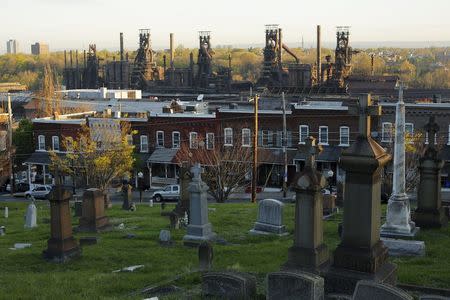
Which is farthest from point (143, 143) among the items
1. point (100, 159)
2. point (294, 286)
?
point (294, 286)

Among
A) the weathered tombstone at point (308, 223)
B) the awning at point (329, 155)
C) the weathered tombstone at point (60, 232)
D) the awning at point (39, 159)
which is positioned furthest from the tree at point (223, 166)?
the weathered tombstone at point (308, 223)

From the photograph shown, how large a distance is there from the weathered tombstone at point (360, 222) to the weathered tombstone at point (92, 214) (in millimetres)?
12194

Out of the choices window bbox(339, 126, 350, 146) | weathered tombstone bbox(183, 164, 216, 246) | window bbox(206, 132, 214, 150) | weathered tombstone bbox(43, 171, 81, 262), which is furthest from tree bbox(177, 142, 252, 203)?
weathered tombstone bbox(43, 171, 81, 262)

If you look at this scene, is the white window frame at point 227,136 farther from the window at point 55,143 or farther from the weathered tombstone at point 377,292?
the weathered tombstone at point 377,292

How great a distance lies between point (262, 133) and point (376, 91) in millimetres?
35011

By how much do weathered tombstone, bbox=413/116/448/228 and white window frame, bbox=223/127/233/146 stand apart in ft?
84.5

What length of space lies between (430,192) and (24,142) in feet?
126

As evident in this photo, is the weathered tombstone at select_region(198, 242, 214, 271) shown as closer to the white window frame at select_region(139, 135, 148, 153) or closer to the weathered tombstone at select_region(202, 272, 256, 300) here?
the weathered tombstone at select_region(202, 272, 256, 300)

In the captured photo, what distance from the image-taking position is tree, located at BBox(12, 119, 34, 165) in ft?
162

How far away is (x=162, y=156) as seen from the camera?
4522 centimetres

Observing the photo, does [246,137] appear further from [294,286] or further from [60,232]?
[294,286]

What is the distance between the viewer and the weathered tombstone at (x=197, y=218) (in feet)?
59.6

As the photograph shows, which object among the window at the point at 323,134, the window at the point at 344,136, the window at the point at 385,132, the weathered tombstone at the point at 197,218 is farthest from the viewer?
the window at the point at 323,134

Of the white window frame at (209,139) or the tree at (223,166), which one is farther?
the white window frame at (209,139)
